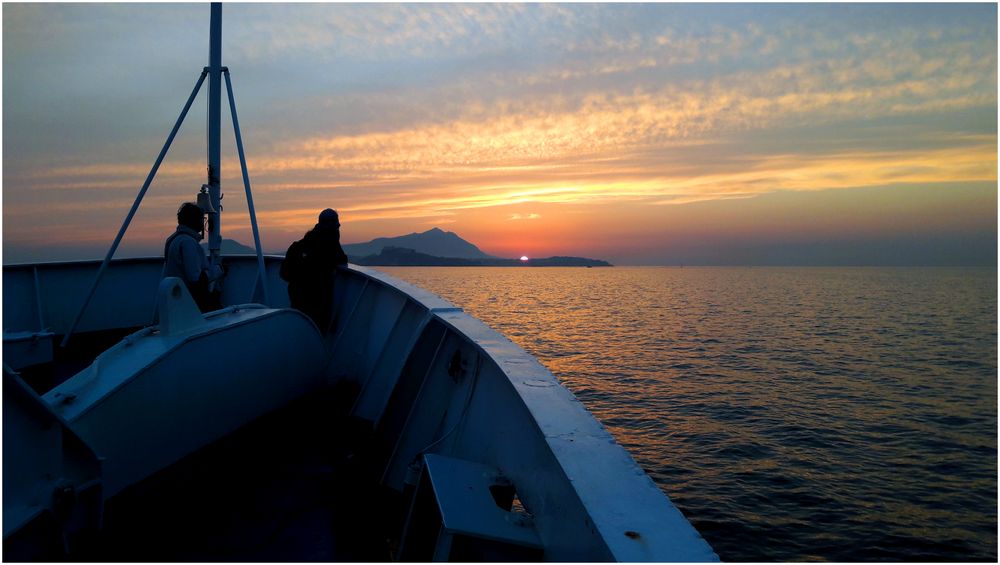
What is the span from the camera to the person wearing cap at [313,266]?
7020 mm

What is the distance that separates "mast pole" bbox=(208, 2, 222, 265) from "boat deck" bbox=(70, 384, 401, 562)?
161 inches

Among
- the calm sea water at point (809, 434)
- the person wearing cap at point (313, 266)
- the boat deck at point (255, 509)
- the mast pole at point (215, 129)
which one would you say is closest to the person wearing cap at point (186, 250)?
the person wearing cap at point (313, 266)

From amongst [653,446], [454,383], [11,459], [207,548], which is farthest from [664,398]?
[11,459]

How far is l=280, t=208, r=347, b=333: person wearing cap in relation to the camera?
702 cm

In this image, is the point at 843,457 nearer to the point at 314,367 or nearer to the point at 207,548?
the point at 314,367

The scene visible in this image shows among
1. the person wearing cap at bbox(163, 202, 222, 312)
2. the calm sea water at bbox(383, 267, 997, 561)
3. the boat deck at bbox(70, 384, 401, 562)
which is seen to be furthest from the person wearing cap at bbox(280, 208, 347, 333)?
the calm sea water at bbox(383, 267, 997, 561)

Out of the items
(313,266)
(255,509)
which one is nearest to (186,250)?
(313,266)

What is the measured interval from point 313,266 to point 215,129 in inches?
99.6

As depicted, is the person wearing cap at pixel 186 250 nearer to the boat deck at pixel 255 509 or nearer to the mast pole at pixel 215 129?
the boat deck at pixel 255 509

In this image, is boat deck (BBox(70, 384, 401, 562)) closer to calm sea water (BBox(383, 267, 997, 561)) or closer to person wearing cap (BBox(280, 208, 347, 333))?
person wearing cap (BBox(280, 208, 347, 333))

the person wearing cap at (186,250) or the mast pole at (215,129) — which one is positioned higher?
the mast pole at (215,129)

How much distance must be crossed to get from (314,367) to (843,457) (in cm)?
1028

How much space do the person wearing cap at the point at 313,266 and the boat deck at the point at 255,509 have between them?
2.55 m

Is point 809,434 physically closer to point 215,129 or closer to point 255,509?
point 255,509
